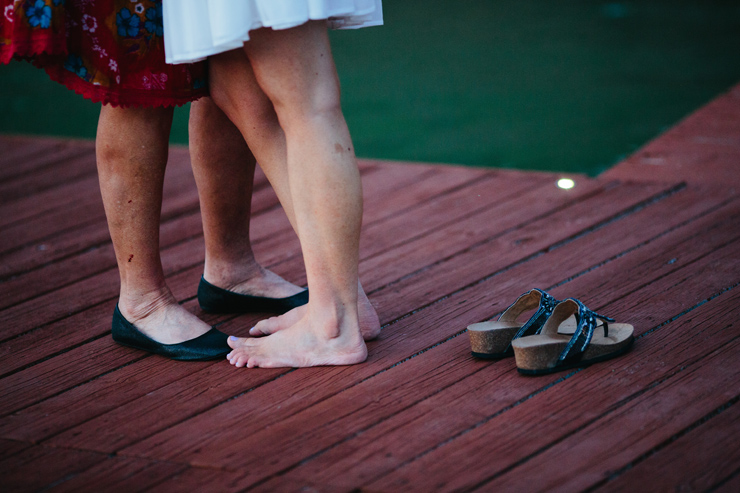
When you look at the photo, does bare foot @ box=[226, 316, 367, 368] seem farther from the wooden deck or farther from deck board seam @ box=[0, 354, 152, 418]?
deck board seam @ box=[0, 354, 152, 418]

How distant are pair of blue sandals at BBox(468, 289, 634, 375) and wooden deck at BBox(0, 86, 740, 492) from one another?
0.03 m

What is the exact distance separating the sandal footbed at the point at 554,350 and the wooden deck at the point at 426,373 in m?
0.02

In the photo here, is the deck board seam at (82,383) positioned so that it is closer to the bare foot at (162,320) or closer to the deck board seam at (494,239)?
the bare foot at (162,320)

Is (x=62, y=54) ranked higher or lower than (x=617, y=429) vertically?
higher

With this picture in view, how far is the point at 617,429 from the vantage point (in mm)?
1224

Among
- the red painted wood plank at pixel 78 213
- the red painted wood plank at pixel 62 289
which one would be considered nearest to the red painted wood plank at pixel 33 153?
the red painted wood plank at pixel 78 213

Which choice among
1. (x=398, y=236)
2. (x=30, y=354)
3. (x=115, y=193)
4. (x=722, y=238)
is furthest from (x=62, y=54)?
(x=722, y=238)

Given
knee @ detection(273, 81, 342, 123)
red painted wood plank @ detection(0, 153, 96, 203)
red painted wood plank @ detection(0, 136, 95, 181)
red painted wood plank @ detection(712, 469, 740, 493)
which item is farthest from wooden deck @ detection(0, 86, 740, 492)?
red painted wood plank @ detection(0, 136, 95, 181)

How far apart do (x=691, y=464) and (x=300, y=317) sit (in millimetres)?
781

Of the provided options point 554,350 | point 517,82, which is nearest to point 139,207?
point 554,350

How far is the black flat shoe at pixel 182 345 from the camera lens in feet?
5.17

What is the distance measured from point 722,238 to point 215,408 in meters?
1.33

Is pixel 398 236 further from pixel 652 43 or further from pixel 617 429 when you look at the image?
pixel 652 43

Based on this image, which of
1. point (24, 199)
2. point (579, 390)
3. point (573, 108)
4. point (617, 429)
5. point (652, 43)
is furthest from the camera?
point (652, 43)
